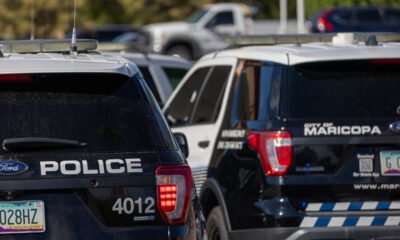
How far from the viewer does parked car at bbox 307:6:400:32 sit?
33.1 metres

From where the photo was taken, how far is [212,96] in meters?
8.42

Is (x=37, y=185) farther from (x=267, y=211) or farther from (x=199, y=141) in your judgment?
(x=199, y=141)

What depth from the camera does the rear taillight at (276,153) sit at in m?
7.06

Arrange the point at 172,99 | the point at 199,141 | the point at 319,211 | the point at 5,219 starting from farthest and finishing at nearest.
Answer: the point at 172,99 → the point at 199,141 → the point at 319,211 → the point at 5,219

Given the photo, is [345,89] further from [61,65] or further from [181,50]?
[181,50]

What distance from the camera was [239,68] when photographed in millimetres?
7859

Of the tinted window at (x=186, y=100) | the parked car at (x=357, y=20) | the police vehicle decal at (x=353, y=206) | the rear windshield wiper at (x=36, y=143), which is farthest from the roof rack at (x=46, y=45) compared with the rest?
the parked car at (x=357, y=20)

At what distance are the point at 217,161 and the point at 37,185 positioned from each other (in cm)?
300

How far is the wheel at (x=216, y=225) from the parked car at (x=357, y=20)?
995 inches

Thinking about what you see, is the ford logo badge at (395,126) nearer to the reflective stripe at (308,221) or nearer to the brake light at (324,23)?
the reflective stripe at (308,221)

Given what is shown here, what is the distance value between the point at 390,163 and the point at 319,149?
45 centimetres

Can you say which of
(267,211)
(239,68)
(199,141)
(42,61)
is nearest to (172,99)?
(199,141)

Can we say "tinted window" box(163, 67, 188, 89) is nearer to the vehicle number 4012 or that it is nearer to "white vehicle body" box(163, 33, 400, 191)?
"white vehicle body" box(163, 33, 400, 191)

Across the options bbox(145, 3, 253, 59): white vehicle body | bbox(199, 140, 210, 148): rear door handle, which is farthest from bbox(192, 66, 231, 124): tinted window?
bbox(145, 3, 253, 59): white vehicle body
